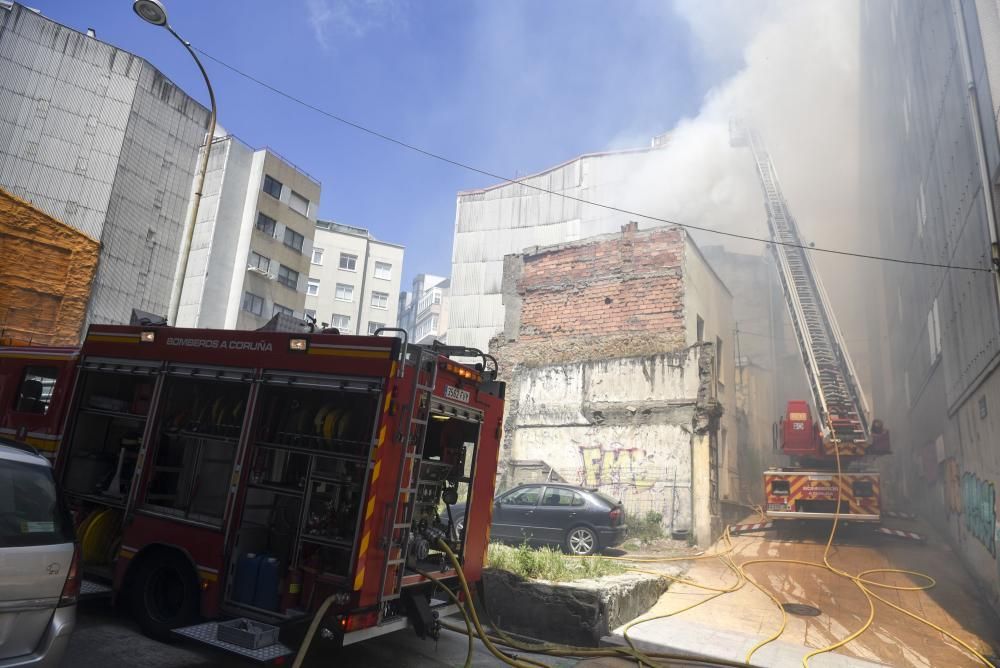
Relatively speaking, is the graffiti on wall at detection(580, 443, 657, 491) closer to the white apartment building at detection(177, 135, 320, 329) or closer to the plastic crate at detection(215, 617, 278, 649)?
the plastic crate at detection(215, 617, 278, 649)

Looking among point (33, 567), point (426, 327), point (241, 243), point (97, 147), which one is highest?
point (426, 327)

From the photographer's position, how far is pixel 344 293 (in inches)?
2079

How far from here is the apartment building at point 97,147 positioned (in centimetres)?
2262

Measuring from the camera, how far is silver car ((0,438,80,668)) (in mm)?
3180

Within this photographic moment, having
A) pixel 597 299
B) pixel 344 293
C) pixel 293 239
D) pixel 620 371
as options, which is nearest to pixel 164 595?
pixel 620 371

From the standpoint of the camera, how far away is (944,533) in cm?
1538

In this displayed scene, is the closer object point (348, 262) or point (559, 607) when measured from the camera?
point (559, 607)

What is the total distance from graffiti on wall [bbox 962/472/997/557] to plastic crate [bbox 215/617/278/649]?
9.21 meters

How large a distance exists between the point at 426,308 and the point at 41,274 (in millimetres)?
56275

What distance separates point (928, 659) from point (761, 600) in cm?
255

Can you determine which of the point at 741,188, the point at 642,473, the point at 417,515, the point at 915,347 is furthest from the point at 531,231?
the point at 417,515

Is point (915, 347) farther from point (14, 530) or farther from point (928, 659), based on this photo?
point (14, 530)

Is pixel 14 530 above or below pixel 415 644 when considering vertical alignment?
above

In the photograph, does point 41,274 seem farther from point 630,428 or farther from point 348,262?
point 348,262
